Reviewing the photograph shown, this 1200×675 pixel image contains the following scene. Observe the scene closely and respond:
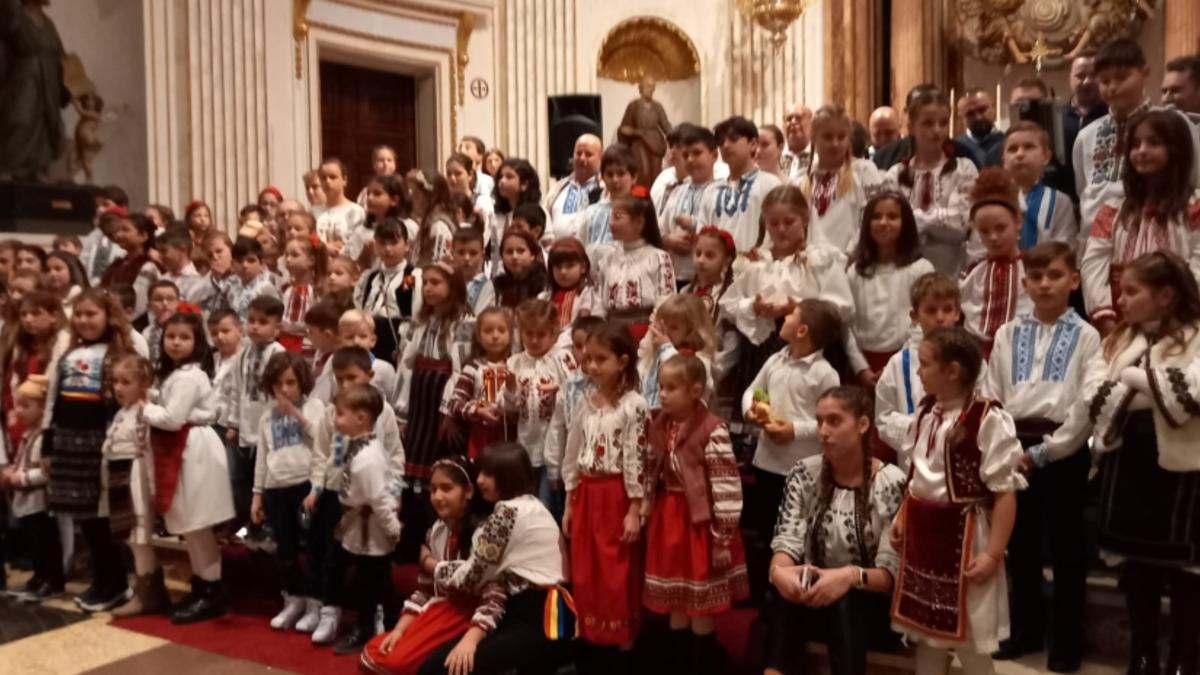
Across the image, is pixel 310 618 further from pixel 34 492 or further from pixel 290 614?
pixel 34 492

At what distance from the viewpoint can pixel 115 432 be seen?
203 inches

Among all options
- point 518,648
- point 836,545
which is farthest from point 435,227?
point 836,545

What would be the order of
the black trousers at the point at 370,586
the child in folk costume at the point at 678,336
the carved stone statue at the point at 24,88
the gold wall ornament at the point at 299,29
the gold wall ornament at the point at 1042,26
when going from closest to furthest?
the child in folk costume at the point at 678,336 < the black trousers at the point at 370,586 < the carved stone statue at the point at 24,88 < the gold wall ornament at the point at 1042,26 < the gold wall ornament at the point at 299,29

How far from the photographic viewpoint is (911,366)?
13.4 feet

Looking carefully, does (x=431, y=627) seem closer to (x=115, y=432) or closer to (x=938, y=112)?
(x=115, y=432)

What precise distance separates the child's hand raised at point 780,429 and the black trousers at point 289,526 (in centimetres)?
208

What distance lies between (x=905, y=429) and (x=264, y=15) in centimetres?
874

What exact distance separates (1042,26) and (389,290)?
808 centimetres

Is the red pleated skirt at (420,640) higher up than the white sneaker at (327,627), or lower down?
higher up

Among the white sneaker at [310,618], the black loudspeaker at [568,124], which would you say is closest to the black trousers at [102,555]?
the white sneaker at [310,618]

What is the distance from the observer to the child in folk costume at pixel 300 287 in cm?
608

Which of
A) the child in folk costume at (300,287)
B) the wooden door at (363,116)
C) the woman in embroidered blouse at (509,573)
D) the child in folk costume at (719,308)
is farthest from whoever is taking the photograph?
the wooden door at (363,116)

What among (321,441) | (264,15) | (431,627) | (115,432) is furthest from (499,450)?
(264,15)

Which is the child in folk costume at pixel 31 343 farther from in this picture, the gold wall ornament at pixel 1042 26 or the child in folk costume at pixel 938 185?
the gold wall ornament at pixel 1042 26
